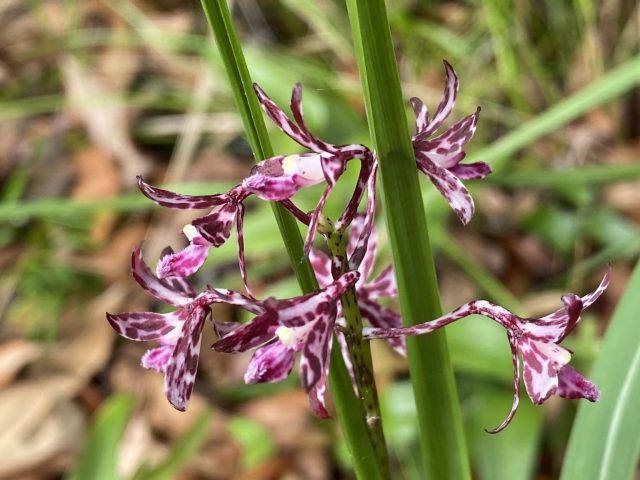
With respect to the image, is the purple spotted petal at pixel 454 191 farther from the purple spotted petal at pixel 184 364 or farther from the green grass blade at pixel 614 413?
the green grass blade at pixel 614 413

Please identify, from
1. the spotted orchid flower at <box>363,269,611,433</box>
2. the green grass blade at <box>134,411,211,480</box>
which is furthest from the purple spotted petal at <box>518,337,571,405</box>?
the green grass blade at <box>134,411,211,480</box>

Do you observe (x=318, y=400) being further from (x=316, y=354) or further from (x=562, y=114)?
(x=562, y=114)

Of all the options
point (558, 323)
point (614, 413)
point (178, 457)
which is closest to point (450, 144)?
point (558, 323)

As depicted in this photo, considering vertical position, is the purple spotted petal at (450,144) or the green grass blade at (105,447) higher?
the purple spotted petal at (450,144)

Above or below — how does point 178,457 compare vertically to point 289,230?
below

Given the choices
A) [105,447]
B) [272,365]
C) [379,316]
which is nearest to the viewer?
[272,365]

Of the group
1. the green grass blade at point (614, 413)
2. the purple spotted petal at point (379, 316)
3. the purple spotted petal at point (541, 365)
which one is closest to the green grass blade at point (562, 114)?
the green grass blade at point (614, 413)

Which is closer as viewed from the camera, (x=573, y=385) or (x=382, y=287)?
(x=573, y=385)
